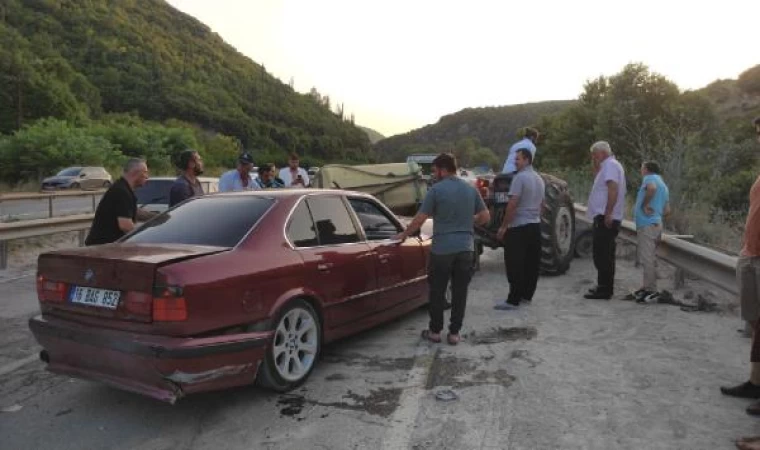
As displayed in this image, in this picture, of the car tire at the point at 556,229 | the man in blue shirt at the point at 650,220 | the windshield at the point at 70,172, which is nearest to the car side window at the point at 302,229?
the man in blue shirt at the point at 650,220

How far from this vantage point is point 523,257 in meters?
7.17

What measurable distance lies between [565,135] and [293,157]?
2827cm

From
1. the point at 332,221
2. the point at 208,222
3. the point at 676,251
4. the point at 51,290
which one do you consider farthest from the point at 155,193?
the point at 676,251

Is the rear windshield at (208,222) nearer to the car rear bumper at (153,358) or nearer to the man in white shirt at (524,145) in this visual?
the car rear bumper at (153,358)

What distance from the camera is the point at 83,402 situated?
4297 mm

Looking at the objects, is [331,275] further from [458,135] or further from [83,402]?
[458,135]

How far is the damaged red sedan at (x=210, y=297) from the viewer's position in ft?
12.3

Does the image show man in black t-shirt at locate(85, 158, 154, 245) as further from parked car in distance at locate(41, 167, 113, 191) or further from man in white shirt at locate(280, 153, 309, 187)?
parked car in distance at locate(41, 167, 113, 191)

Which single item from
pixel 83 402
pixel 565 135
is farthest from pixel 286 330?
pixel 565 135

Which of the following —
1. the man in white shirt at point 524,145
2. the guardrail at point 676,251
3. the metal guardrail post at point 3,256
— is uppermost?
the man in white shirt at point 524,145

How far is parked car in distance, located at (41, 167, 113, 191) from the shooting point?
28766 millimetres

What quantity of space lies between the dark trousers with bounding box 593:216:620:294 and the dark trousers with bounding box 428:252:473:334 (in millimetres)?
2435

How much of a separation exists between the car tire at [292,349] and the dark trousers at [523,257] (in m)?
3.03

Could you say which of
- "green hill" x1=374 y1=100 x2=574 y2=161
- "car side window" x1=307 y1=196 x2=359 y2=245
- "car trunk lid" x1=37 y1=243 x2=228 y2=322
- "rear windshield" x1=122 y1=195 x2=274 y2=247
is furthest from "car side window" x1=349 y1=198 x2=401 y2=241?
"green hill" x1=374 y1=100 x2=574 y2=161
